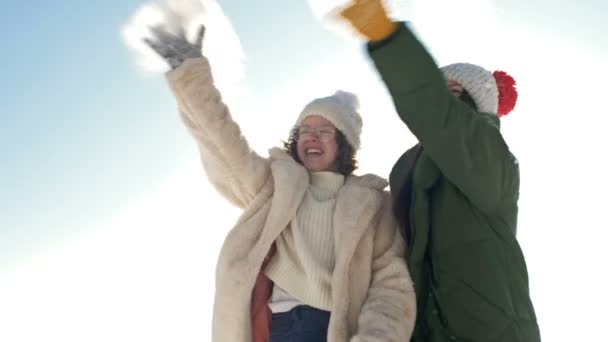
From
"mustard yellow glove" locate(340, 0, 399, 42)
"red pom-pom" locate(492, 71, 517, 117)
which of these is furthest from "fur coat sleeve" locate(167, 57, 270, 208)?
"red pom-pom" locate(492, 71, 517, 117)

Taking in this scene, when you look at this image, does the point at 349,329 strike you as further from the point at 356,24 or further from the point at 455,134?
the point at 356,24

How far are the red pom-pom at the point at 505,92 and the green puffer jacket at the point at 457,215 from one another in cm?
62

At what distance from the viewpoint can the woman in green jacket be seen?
2568mm

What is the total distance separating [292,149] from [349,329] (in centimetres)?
109

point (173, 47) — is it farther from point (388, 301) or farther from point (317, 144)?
point (388, 301)

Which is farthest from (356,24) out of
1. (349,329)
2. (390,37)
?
(349,329)

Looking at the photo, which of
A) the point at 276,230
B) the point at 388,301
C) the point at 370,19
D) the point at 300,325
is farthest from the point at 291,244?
the point at 370,19

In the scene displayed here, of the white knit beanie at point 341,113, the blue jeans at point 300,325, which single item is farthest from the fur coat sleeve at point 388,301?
the white knit beanie at point 341,113

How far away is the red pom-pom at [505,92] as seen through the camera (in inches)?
137

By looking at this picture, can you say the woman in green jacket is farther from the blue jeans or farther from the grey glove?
the grey glove

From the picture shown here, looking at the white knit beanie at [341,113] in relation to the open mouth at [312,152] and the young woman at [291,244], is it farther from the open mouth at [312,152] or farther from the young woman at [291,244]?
the young woman at [291,244]

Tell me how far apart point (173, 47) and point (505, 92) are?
1559 millimetres

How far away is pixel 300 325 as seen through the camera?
2951mm

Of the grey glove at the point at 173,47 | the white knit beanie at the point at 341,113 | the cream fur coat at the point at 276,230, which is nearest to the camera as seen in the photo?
Answer: the cream fur coat at the point at 276,230
